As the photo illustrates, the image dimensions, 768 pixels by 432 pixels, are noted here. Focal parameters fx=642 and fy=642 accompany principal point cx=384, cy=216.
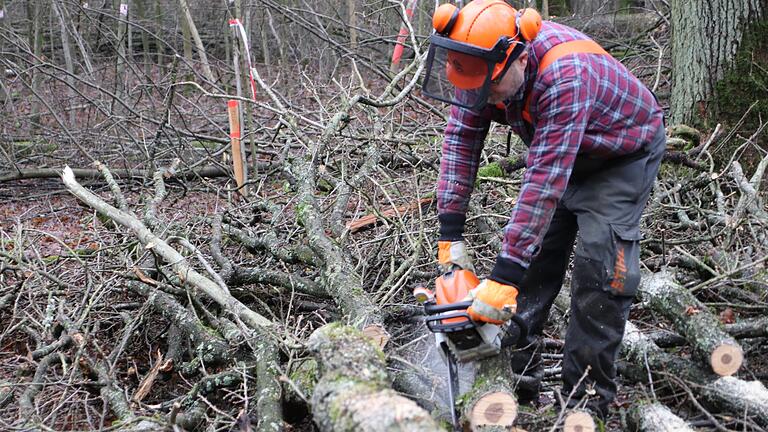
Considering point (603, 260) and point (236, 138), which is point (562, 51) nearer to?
point (603, 260)

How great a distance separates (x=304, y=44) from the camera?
1141cm

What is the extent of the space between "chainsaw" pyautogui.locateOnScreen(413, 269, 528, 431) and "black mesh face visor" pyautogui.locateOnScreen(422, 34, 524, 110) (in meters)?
0.68

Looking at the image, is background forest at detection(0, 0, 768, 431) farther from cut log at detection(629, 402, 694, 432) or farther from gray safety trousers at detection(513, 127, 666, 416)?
gray safety trousers at detection(513, 127, 666, 416)

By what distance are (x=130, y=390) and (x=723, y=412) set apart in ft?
9.30

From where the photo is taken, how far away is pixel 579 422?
92.3 inches

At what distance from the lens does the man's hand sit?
263 centimetres

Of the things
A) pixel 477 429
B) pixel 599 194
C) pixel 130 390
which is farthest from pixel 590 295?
pixel 130 390

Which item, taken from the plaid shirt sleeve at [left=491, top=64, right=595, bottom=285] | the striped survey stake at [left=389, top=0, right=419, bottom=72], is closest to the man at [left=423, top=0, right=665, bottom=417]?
the plaid shirt sleeve at [left=491, top=64, right=595, bottom=285]

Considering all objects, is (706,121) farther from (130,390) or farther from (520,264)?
(130,390)

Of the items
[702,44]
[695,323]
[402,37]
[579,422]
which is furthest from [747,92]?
[402,37]

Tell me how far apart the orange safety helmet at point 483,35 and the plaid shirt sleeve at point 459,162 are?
40 cm

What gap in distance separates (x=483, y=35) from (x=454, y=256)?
0.89m

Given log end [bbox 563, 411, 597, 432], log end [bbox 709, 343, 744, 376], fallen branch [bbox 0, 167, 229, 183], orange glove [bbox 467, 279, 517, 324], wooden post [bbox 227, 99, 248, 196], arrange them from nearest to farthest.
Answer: orange glove [bbox 467, 279, 517, 324] < log end [bbox 563, 411, 597, 432] < log end [bbox 709, 343, 744, 376] < wooden post [bbox 227, 99, 248, 196] < fallen branch [bbox 0, 167, 229, 183]

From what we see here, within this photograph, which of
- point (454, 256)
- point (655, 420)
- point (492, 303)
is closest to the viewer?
point (492, 303)
